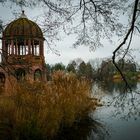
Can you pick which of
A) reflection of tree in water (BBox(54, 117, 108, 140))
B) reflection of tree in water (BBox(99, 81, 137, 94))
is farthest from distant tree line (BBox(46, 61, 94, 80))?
reflection of tree in water (BBox(54, 117, 108, 140))

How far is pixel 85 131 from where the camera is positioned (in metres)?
14.3

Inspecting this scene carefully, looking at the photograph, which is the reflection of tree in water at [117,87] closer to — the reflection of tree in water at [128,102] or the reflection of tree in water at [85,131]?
the reflection of tree in water at [128,102]

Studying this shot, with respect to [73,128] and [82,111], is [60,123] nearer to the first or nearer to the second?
[73,128]

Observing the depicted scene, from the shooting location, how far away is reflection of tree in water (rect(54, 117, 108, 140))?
513 inches


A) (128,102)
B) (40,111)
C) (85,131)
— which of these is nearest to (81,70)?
(85,131)

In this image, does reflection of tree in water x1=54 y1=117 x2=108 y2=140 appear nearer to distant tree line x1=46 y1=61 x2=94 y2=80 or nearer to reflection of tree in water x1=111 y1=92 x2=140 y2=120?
distant tree line x1=46 y1=61 x2=94 y2=80

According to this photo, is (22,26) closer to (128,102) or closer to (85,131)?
(128,102)

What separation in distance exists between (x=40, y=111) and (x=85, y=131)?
362 cm

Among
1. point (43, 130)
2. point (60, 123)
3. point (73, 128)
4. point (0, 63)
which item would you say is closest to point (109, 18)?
point (0, 63)

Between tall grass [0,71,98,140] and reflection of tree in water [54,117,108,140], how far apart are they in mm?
236

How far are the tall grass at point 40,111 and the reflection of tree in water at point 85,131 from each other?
9.3 inches

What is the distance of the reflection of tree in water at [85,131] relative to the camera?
1303cm

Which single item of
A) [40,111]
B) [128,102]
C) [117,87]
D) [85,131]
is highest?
[117,87]

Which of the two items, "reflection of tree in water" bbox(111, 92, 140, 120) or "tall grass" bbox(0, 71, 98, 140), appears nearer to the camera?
"reflection of tree in water" bbox(111, 92, 140, 120)
